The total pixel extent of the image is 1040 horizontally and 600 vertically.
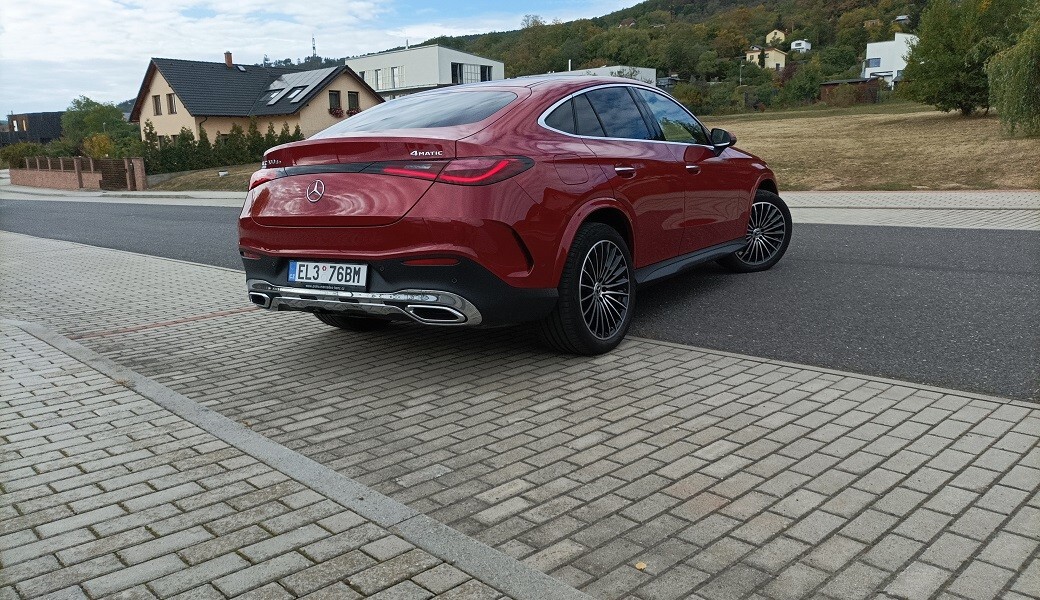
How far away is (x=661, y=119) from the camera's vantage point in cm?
636

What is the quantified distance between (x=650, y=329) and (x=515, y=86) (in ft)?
6.50

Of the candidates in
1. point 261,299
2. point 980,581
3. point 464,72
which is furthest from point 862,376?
point 464,72

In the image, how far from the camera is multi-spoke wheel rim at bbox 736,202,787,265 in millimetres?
7996

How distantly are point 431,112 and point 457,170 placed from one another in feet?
3.09

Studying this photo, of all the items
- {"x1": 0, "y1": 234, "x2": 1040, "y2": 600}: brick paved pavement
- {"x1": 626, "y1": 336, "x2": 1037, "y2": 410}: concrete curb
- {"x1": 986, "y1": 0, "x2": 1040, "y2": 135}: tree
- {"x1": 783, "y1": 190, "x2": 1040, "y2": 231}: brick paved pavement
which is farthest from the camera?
{"x1": 986, "y1": 0, "x2": 1040, "y2": 135}: tree

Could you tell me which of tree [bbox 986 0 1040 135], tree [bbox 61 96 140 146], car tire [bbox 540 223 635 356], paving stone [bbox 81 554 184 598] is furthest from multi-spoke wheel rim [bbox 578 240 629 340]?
tree [bbox 61 96 140 146]

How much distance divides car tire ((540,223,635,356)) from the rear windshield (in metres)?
0.96

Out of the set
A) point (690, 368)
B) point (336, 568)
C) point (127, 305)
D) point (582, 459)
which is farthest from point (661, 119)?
point (127, 305)

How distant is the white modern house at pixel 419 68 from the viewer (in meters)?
70.9

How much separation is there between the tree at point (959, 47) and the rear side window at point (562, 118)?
3056 cm

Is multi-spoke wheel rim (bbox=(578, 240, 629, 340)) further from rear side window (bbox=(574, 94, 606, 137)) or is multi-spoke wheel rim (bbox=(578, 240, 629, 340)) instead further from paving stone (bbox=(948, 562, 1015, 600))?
paving stone (bbox=(948, 562, 1015, 600))

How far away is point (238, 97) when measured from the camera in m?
58.3

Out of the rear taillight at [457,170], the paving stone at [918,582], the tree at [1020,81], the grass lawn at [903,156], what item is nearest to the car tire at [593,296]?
the rear taillight at [457,170]

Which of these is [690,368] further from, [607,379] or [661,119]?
[661,119]
